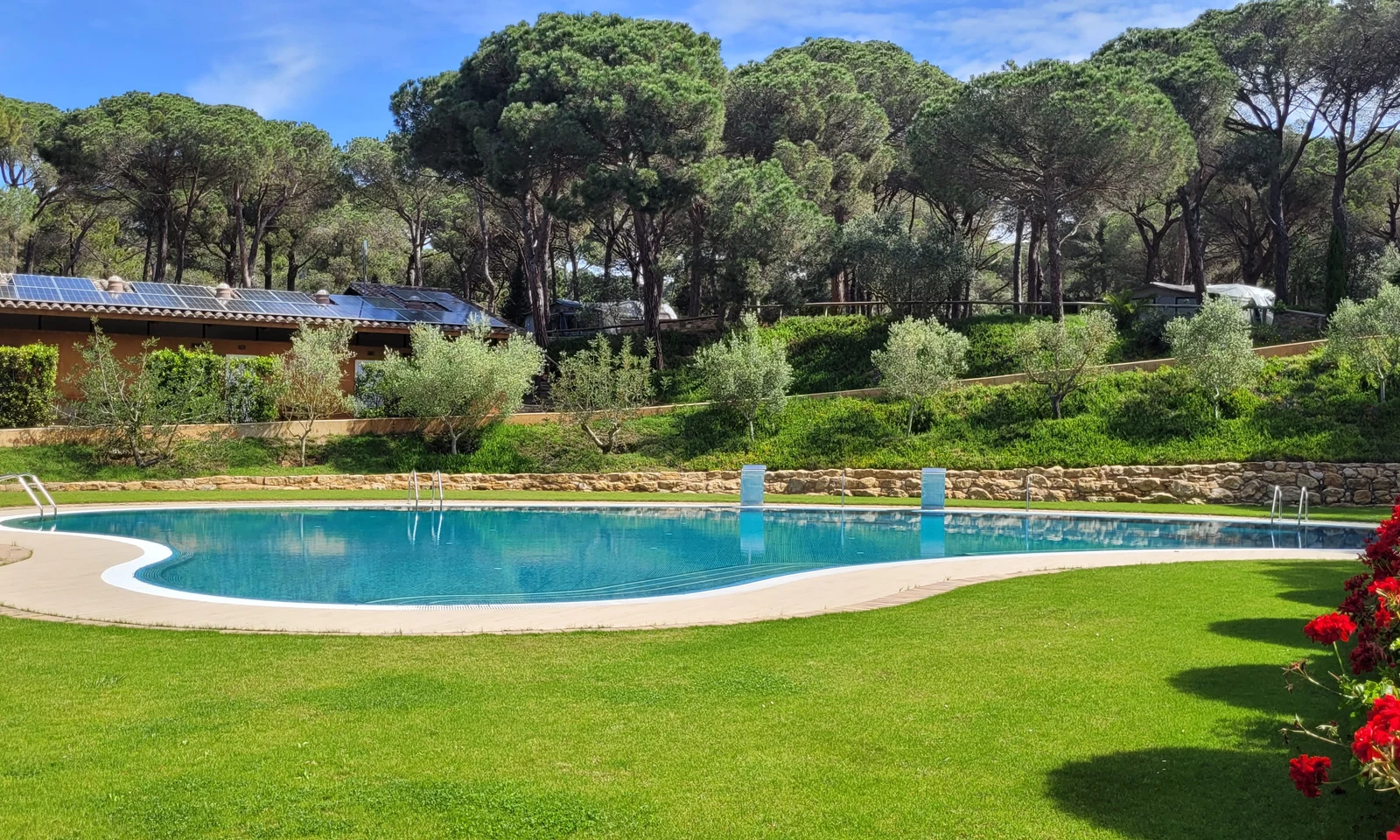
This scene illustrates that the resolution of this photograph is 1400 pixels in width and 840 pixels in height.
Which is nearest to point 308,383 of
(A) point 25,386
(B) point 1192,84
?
(A) point 25,386

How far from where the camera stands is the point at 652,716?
19.2ft

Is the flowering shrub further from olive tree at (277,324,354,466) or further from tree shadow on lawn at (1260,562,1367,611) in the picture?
olive tree at (277,324,354,466)

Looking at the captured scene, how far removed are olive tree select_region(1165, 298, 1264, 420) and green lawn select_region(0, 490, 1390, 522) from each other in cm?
395

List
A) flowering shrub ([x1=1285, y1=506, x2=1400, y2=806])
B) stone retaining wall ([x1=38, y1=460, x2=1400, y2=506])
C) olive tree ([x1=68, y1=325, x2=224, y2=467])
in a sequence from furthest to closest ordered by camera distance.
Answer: olive tree ([x1=68, y1=325, x2=224, y2=467]) → stone retaining wall ([x1=38, y1=460, x2=1400, y2=506]) → flowering shrub ([x1=1285, y1=506, x2=1400, y2=806])

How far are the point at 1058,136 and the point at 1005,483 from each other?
41.5ft

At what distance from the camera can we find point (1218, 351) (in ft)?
79.4

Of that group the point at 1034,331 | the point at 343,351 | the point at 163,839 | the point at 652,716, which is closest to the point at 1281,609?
the point at 652,716

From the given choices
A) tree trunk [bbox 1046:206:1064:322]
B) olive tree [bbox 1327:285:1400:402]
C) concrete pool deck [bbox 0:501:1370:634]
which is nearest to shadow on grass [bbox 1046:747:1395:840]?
concrete pool deck [bbox 0:501:1370:634]

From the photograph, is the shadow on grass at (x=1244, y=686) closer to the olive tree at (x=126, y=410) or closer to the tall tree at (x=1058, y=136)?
the olive tree at (x=126, y=410)

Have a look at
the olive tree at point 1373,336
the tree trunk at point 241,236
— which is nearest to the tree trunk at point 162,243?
the tree trunk at point 241,236

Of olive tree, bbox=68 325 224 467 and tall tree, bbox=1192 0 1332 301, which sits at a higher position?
tall tree, bbox=1192 0 1332 301

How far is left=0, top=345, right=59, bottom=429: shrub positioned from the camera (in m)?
24.6

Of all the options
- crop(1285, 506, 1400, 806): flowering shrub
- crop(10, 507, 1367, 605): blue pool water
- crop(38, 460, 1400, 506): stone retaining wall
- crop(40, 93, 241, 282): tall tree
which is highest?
crop(40, 93, 241, 282): tall tree

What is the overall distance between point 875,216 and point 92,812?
34.4m
